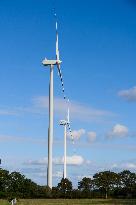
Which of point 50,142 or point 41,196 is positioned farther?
point 41,196

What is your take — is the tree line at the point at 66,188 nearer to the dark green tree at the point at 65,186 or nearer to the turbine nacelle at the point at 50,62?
the dark green tree at the point at 65,186

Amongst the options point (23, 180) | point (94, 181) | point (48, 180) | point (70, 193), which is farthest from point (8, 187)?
point (48, 180)

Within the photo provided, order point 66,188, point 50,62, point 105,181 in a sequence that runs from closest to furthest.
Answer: point 50,62, point 66,188, point 105,181

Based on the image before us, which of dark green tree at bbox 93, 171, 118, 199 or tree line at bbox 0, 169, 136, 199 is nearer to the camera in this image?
tree line at bbox 0, 169, 136, 199

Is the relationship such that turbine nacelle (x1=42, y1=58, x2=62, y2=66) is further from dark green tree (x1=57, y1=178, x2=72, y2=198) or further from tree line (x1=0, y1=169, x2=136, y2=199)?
dark green tree (x1=57, y1=178, x2=72, y2=198)

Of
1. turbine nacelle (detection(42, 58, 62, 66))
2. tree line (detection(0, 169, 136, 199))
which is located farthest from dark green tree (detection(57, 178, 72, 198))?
turbine nacelle (detection(42, 58, 62, 66))

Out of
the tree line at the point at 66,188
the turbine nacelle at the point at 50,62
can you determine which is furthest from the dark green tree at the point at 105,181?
the turbine nacelle at the point at 50,62

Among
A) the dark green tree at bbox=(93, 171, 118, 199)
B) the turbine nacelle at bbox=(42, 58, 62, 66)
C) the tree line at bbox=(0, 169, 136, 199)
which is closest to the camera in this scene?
the turbine nacelle at bbox=(42, 58, 62, 66)

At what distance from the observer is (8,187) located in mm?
175125

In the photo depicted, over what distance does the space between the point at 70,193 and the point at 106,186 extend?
101ft

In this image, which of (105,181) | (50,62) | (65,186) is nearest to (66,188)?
(65,186)

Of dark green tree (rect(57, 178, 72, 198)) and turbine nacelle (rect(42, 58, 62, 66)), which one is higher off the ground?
turbine nacelle (rect(42, 58, 62, 66))

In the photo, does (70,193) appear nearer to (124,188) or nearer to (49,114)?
(124,188)

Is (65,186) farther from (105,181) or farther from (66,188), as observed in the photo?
(105,181)
